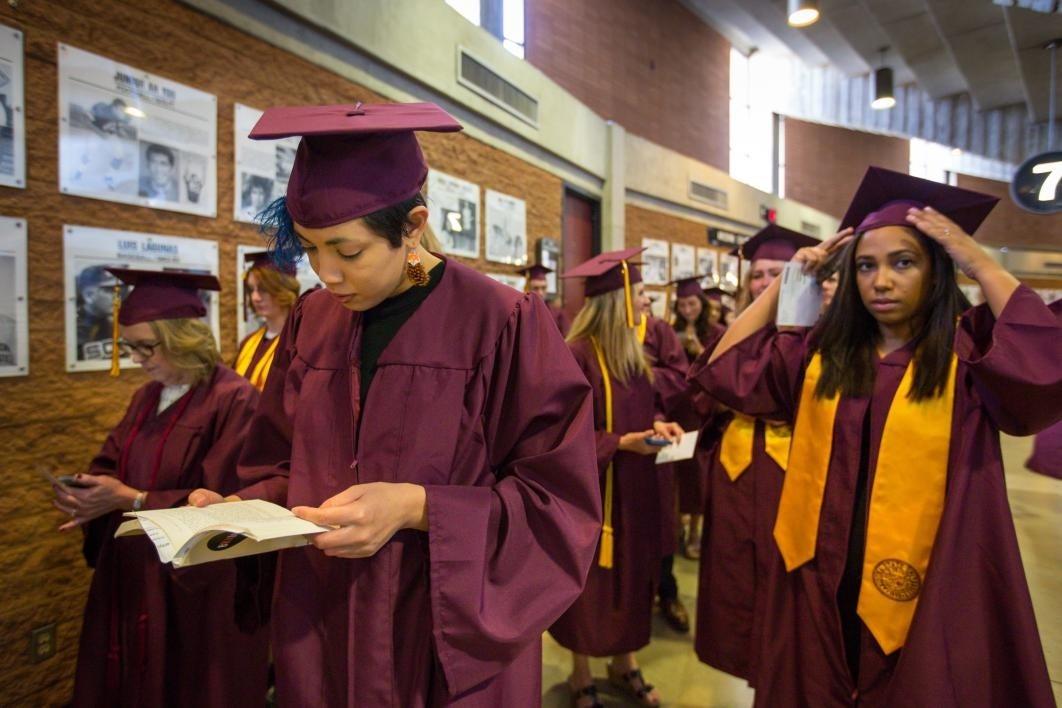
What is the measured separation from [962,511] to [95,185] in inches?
132

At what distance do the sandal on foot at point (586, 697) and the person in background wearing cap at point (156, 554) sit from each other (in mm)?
1321

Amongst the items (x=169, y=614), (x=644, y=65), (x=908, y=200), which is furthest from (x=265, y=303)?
(x=644, y=65)

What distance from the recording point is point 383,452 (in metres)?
1.12

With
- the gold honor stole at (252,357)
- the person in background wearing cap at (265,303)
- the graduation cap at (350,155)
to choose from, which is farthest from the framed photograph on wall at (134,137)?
the graduation cap at (350,155)

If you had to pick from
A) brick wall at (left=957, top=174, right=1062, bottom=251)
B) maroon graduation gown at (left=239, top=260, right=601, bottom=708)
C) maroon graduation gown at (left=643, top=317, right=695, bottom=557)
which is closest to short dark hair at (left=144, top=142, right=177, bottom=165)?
maroon graduation gown at (left=239, top=260, right=601, bottom=708)

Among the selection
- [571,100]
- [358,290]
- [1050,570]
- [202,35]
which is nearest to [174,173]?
[202,35]

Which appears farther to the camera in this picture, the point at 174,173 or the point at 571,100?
the point at 571,100

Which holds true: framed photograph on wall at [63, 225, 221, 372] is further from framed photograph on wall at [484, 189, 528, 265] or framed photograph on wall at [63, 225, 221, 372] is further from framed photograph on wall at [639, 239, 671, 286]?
framed photograph on wall at [639, 239, 671, 286]

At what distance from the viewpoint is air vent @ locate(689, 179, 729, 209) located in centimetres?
973

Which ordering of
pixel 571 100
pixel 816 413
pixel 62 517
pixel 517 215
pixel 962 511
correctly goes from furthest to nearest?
pixel 571 100 < pixel 517 215 < pixel 62 517 < pixel 816 413 < pixel 962 511

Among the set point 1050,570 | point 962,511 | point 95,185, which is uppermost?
point 95,185

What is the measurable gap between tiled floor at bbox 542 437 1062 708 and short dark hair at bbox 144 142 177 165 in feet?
10.1

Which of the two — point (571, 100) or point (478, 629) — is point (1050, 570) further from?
point (571, 100)

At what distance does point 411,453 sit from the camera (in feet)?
3.63
